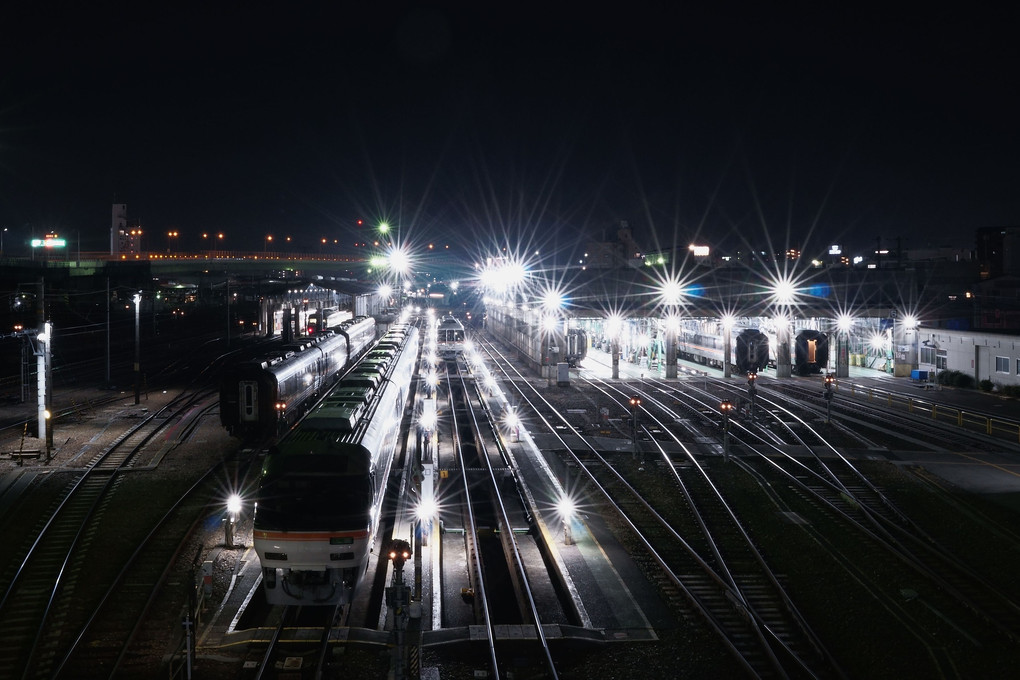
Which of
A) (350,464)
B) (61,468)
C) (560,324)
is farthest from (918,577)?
(560,324)

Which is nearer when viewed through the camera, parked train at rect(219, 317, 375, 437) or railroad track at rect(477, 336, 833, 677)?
railroad track at rect(477, 336, 833, 677)

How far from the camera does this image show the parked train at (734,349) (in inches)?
1533

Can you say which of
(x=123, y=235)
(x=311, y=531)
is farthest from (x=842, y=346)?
(x=123, y=235)

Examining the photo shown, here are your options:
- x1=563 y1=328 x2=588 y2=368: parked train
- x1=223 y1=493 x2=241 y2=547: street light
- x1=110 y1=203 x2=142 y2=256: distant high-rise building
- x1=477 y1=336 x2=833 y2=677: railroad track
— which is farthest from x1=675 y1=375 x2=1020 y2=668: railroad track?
x1=110 y1=203 x2=142 y2=256: distant high-rise building

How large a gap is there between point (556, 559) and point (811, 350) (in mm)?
32955

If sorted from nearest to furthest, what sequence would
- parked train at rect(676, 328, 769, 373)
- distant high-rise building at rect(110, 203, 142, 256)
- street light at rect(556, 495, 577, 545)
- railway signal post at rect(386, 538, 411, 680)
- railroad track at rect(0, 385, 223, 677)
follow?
railway signal post at rect(386, 538, 411, 680), railroad track at rect(0, 385, 223, 677), street light at rect(556, 495, 577, 545), parked train at rect(676, 328, 769, 373), distant high-rise building at rect(110, 203, 142, 256)

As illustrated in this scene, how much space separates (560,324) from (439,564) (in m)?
31.5

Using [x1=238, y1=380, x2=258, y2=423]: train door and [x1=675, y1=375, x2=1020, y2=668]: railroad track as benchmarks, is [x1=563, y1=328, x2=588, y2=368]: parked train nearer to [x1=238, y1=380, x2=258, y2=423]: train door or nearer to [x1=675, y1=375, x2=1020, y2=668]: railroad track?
[x1=675, y1=375, x2=1020, y2=668]: railroad track

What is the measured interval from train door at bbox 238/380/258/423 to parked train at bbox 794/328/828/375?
31014mm

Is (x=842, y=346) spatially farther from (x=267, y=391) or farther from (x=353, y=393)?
(x=353, y=393)

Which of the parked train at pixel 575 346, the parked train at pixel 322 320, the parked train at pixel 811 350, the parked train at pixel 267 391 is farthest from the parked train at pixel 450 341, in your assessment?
the parked train at pixel 267 391

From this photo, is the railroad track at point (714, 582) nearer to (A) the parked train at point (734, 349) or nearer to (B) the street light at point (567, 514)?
(B) the street light at point (567, 514)

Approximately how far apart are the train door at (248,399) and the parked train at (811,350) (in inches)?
1221

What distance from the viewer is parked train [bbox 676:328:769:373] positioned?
128 ft
